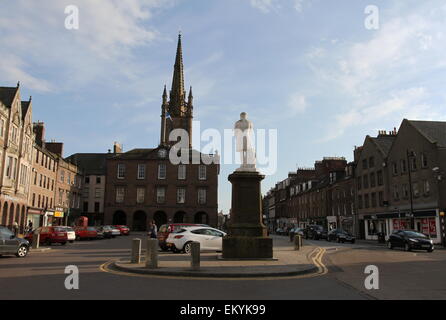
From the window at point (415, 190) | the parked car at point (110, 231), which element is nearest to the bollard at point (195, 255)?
the parked car at point (110, 231)

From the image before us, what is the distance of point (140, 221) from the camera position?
63.4 m

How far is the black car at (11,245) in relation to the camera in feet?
55.7

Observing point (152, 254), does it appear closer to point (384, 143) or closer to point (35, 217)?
point (35, 217)

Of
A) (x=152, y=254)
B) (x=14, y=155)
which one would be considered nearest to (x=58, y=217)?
(x=14, y=155)

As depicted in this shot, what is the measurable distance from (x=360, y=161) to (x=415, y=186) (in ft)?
42.0

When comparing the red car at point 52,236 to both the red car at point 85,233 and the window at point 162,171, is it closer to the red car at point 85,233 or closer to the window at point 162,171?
the red car at point 85,233

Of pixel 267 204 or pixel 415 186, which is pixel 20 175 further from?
pixel 267 204

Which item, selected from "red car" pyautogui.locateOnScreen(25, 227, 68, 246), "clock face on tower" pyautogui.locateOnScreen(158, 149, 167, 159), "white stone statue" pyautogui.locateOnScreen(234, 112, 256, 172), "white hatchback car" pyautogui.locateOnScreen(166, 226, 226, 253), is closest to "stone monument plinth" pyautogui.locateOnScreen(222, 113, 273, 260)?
"white stone statue" pyautogui.locateOnScreen(234, 112, 256, 172)

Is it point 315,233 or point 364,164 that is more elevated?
point 364,164

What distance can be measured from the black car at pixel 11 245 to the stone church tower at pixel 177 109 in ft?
236

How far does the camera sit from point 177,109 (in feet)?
311

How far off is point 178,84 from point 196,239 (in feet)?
271

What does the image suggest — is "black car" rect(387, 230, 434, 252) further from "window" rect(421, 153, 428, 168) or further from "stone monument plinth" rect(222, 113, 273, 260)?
"window" rect(421, 153, 428, 168)
